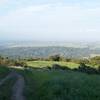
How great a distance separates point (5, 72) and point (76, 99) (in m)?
21.4

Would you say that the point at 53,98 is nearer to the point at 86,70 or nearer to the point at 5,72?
the point at 5,72

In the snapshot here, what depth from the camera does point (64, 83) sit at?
24.9 metres

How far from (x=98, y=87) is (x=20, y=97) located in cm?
486

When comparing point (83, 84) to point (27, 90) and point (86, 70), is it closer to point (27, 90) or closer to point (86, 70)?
point (27, 90)

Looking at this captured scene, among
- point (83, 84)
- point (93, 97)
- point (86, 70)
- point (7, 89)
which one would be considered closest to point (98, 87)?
point (83, 84)

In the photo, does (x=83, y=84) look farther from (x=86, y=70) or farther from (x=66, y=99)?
(x=86, y=70)

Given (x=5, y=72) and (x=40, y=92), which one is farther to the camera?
(x=5, y=72)

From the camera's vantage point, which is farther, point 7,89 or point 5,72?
point 5,72

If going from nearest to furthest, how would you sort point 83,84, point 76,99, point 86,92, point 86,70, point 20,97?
1. point 76,99
2. point 86,92
3. point 20,97
4. point 83,84
5. point 86,70

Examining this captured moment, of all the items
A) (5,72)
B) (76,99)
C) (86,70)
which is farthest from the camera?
(86,70)

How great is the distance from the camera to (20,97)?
23219mm

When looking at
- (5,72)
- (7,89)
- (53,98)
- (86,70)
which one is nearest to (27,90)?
(7,89)

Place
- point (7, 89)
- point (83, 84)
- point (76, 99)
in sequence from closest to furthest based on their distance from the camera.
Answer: point (76, 99) < point (83, 84) < point (7, 89)

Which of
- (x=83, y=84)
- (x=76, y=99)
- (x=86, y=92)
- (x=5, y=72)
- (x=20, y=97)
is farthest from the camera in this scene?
(x=5, y=72)
